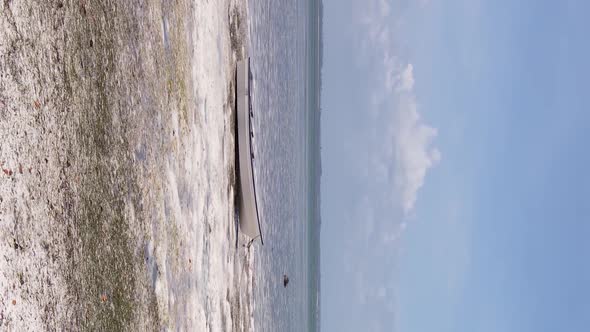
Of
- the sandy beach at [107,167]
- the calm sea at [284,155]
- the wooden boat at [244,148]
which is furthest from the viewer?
the calm sea at [284,155]

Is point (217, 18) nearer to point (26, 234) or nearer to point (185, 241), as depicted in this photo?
point (185, 241)

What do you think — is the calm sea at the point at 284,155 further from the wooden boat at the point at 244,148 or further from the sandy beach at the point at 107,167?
the sandy beach at the point at 107,167

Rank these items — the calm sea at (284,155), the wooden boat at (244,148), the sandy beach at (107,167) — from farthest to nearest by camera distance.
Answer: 1. the calm sea at (284,155)
2. the wooden boat at (244,148)
3. the sandy beach at (107,167)

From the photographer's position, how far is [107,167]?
2697 mm

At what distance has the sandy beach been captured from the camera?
202 cm

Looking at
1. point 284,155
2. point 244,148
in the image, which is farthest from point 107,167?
point 284,155

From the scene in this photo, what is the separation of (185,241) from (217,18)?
223 centimetres

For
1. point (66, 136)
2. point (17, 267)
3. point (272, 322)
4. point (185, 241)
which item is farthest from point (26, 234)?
point (272, 322)

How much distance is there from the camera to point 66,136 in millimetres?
2354

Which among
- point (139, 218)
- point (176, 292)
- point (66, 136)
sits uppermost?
point (66, 136)

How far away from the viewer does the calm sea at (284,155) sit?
25.6ft

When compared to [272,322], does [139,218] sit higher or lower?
higher

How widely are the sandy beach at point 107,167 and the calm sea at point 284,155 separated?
284 centimetres

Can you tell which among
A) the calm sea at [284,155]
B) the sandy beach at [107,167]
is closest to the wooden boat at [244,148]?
the sandy beach at [107,167]
